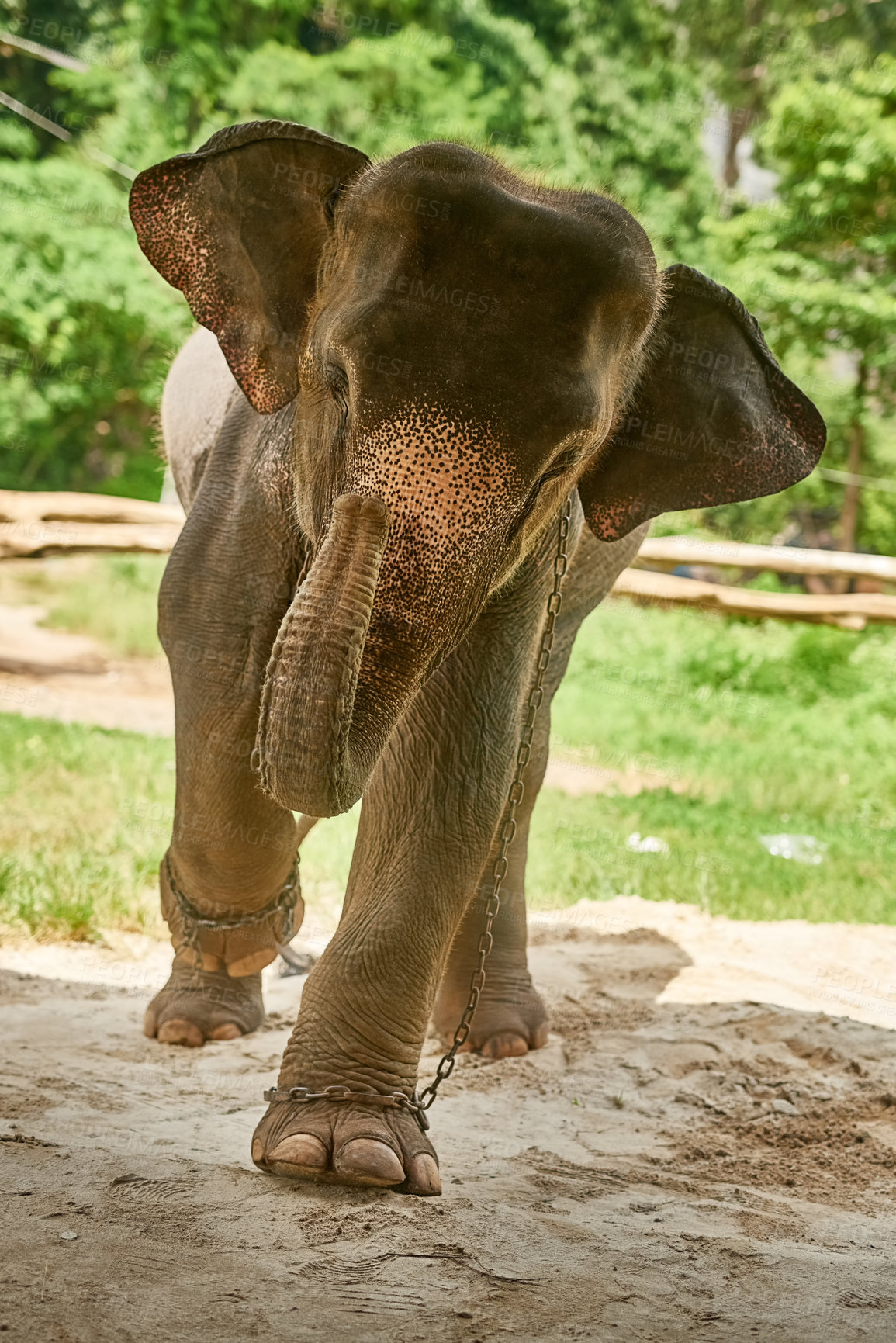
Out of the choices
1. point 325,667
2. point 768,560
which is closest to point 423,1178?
point 325,667

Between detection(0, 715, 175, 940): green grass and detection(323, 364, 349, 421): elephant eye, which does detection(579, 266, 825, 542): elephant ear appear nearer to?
detection(323, 364, 349, 421): elephant eye

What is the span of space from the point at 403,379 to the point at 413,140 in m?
12.4

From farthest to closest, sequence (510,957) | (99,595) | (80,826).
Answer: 1. (99,595)
2. (80,826)
3. (510,957)

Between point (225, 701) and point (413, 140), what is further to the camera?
point (413, 140)

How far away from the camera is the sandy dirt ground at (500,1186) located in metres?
1.86

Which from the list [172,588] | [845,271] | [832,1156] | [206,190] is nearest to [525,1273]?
[832,1156]

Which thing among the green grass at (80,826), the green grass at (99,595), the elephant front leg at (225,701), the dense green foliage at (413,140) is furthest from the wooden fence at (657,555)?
the elephant front leg at (225,701)

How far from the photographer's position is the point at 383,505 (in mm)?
1943

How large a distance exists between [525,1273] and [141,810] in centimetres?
402

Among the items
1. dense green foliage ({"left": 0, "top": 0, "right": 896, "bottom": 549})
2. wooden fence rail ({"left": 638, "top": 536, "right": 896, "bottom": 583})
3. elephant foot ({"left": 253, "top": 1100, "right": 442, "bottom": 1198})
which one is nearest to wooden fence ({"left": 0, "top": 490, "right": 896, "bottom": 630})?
wooden fence rail ({"left": 638, "top": 536, "right": 896, "bottom": 583})

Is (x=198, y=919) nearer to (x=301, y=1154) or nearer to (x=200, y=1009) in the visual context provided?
(x=200, y=1009)

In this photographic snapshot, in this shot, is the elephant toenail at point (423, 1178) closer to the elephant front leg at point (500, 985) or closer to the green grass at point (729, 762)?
the elephant front leg at point (500, 985)

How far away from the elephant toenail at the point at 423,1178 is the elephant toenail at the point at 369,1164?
29mm

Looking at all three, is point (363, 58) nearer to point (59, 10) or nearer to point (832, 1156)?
point (59, 10)
